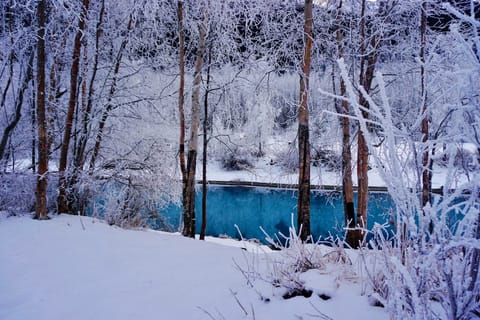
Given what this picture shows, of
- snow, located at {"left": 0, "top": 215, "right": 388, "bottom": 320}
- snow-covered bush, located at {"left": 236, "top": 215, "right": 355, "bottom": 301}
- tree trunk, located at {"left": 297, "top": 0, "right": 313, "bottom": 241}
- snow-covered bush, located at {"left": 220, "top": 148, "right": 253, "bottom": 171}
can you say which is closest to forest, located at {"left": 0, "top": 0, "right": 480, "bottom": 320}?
tree trunk, located at {"left": 297, "top": 0, "right": 313, "bottom": 241}

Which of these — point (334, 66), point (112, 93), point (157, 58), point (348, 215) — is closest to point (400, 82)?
point (334, 66)

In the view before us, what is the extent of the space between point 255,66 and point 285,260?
595 centimetres

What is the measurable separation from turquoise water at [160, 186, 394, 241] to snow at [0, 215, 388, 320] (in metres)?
8.16

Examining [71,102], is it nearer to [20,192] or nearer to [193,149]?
[20,192]

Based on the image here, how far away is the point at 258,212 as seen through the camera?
603 inches

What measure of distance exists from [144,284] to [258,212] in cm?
1303

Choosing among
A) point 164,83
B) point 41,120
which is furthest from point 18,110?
point 164,83

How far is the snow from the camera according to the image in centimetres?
198

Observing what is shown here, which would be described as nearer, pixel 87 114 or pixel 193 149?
pixel 193 149

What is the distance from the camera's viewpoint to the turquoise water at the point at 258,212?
12906 mm

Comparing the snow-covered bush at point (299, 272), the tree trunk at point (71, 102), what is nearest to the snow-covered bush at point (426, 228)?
the snow-covered bush at point (299, 272)

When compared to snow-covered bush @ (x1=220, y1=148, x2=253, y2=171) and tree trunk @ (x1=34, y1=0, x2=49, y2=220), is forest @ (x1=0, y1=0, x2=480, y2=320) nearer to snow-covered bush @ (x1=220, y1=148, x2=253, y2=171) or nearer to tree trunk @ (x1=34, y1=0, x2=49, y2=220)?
tree trunk @ (x1=34, y1=0, x2=49, y2=220)

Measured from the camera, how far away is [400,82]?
6.77 m

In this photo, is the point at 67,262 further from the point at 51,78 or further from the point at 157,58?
the point at 157,58
